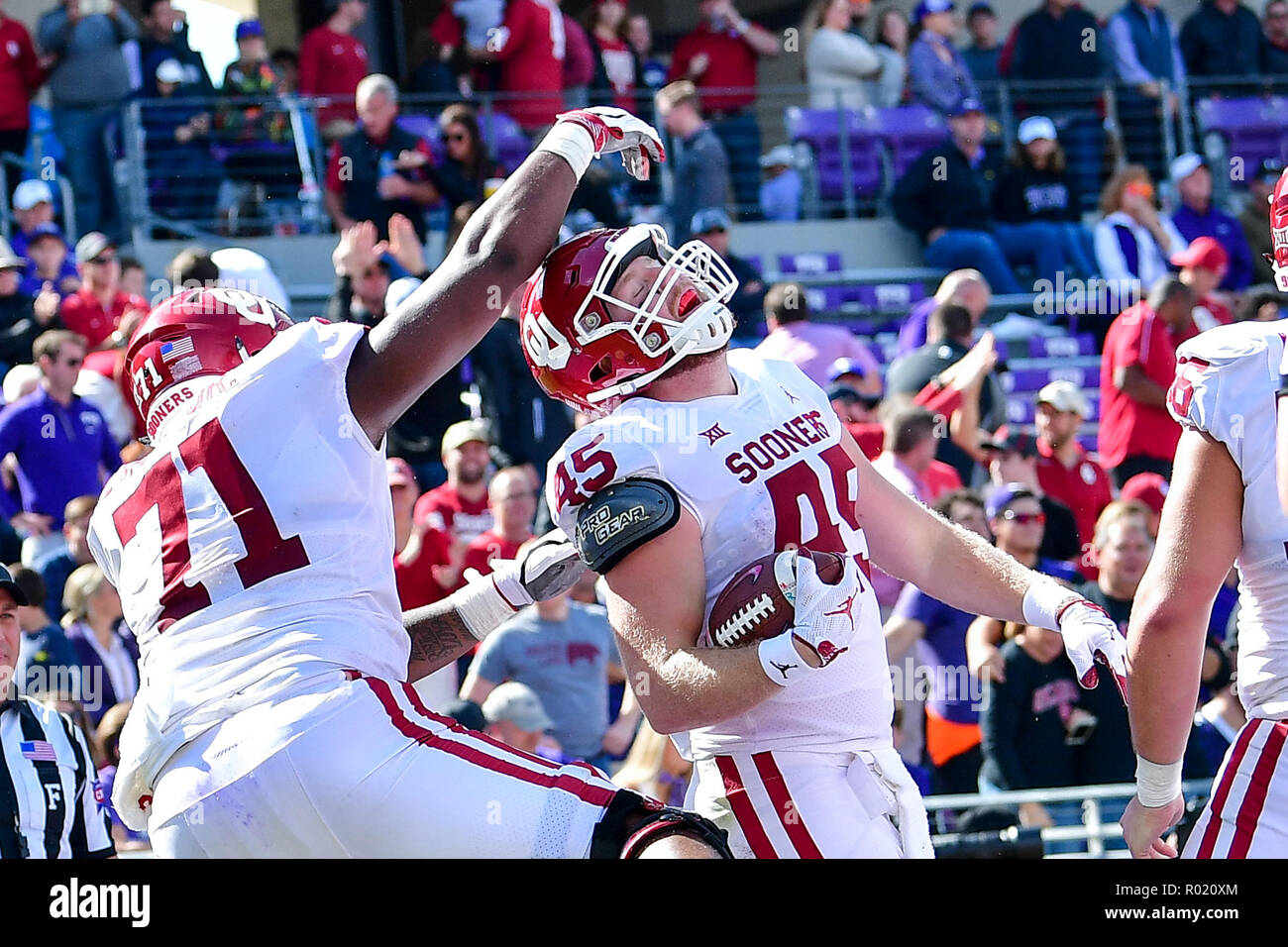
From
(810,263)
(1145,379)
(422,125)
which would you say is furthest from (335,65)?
(1145,379)

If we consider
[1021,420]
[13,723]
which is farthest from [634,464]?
[1021,420]

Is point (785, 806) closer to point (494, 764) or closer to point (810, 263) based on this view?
point (494, 764)

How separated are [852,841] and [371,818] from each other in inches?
34.3

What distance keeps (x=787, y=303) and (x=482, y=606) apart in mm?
4177

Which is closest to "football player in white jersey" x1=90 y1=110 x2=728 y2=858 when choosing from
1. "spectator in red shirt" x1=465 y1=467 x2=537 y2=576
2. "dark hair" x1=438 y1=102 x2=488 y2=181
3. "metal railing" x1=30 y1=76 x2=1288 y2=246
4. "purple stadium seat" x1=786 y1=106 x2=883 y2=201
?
"spectator in red shirt" x1=465 y1=467 x2=537 y2=576

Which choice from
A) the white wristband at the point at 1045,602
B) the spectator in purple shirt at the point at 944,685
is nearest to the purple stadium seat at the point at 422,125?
the spectator in purple shirt at the point at 944,685

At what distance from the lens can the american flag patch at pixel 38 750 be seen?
4375 millimetres

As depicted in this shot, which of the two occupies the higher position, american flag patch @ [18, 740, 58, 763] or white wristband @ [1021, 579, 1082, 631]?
white wristband @ [1021, 579, 1082, 631]

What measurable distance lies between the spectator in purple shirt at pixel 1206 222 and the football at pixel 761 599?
7.84m

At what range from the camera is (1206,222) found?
10.6 metres

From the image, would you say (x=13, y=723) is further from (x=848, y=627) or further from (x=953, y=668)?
(x=953, y=668)

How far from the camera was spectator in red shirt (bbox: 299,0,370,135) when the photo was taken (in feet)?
34.4

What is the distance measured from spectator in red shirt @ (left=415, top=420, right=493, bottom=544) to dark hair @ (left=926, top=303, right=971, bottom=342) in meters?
2.07

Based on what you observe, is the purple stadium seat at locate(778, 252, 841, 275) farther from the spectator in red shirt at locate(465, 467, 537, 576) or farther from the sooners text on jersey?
the sooners text on jersey
